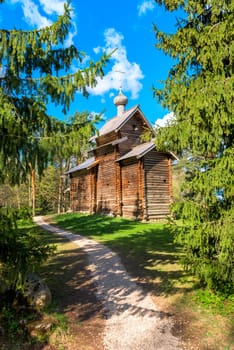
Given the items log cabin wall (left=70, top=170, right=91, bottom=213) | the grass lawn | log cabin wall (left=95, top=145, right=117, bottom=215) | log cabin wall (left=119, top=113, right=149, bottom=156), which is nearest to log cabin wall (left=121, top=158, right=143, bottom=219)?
log cabin wall (left=95, top=145, right=117, bottom=215)

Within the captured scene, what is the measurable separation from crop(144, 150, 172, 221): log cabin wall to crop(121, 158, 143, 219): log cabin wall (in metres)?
0.68

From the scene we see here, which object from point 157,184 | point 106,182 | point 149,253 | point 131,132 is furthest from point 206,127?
point 106,182

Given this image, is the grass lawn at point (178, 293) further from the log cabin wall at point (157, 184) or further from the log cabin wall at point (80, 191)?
the log cabin wall at point (80, 191)

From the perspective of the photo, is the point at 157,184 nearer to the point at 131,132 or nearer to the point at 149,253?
the point at 131,132

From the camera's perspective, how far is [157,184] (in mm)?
21625

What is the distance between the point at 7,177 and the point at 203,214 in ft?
14.6

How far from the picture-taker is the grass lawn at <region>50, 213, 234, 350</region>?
207 inches

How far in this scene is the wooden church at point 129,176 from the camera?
2094 centimetres

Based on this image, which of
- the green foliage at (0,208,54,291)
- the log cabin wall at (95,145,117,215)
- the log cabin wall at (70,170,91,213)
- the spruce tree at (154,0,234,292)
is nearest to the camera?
the green foliage at (0,208,54,291)

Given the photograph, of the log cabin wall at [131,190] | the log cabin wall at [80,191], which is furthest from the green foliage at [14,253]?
the log cabin wall at [80,191]

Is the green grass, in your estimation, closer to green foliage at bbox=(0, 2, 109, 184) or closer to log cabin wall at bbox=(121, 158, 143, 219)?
log cabin wall at bbox=(121, 158, 143, 219)

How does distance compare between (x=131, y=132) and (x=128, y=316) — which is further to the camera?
(x=131, y=132)

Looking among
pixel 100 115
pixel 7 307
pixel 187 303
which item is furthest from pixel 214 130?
pixel 7 307

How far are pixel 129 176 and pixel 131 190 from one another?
4.03ft
